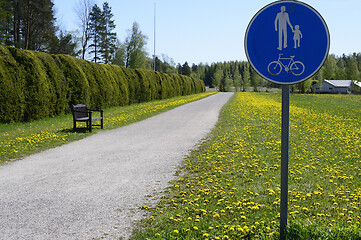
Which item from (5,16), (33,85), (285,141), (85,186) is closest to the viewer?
(285,141)

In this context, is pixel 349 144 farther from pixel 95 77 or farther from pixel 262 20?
pixel 95 77

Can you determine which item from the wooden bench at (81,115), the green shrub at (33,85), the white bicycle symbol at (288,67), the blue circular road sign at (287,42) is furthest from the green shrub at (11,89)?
the white bicycle symbol at (288,67)

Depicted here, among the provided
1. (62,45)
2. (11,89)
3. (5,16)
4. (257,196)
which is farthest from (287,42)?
(62,45)

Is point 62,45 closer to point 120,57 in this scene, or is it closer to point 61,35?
point 61,35

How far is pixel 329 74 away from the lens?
114 m

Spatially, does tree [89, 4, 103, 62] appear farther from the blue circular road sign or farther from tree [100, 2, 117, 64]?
the blue circular road sign

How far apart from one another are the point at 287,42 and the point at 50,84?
15471mm

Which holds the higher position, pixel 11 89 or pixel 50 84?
pixel 50 84

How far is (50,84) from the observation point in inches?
626

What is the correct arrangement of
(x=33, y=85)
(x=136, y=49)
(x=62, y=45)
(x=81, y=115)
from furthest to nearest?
(x=136, y=49)
(x=62, y=45)
(x=33, y=85)
(x=81, y=115)

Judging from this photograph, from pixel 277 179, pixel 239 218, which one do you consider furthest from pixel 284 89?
pixel 277 179

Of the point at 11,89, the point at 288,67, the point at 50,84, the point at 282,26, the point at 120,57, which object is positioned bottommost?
the point at 288,67

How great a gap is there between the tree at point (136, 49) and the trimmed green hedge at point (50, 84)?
38.3m

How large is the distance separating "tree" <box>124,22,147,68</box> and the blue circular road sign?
62607mm
